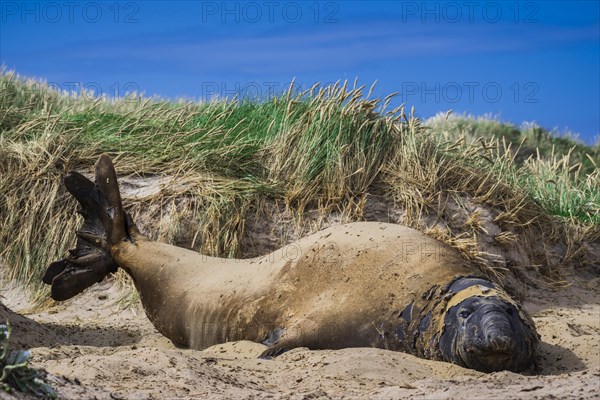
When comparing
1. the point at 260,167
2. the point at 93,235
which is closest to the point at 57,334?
the point at 93,235

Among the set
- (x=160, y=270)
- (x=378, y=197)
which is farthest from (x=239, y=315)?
(x=378, y=197)

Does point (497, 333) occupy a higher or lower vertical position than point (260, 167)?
lower

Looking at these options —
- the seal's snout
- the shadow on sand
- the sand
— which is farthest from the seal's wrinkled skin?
the shadow on sand

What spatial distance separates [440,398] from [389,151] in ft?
17.0

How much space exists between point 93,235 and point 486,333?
356 cm

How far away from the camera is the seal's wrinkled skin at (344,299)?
219 inches

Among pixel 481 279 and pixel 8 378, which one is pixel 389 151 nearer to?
pixel 481 279

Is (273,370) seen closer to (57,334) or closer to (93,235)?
(57,334)

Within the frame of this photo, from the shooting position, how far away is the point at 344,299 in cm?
607

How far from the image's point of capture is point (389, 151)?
30.2ft

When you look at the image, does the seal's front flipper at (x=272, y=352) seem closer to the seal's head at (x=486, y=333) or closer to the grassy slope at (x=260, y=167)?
the seal's head at (x=486, y=333)

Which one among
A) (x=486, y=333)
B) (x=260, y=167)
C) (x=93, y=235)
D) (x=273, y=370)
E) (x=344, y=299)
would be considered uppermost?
(x=260, y=167)

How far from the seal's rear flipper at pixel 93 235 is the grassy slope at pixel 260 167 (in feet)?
3.62

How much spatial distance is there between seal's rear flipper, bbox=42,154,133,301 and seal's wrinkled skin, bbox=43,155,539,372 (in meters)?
0.21
